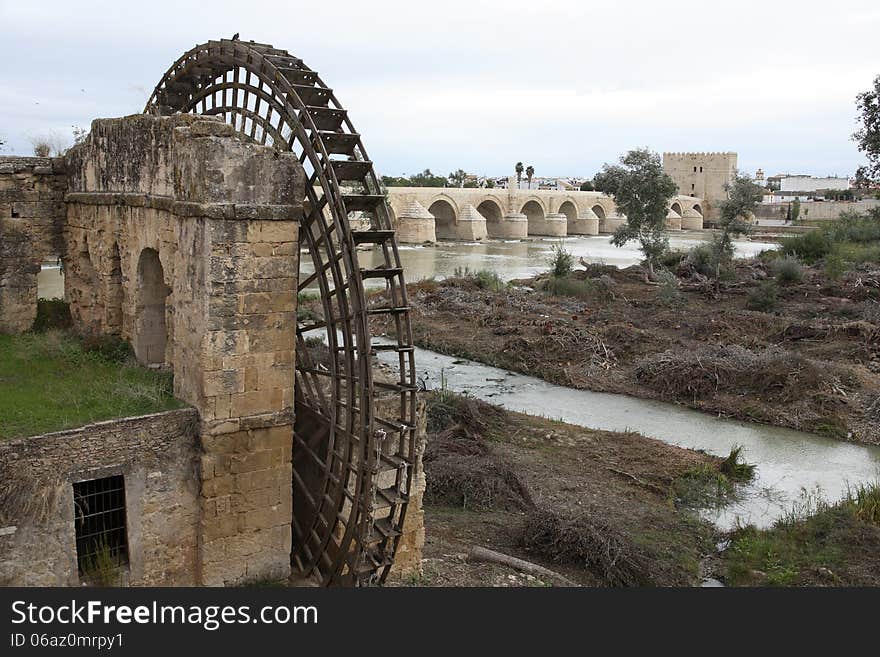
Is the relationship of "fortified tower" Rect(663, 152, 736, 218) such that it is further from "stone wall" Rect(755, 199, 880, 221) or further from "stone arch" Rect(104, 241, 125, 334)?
"stone arch" Rect(104, 241, 125, 334)

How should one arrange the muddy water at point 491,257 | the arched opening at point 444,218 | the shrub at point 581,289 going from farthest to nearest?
the arched opening at point 444,218 → the muddy water at point 491,257 → the shrub at point 581,289

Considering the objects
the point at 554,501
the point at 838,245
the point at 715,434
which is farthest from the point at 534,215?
the point at 554,501

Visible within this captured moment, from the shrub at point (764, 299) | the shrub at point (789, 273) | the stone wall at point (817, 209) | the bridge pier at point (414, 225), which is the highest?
the stone wall at point (817, 209)

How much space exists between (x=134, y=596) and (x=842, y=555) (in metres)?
6.86

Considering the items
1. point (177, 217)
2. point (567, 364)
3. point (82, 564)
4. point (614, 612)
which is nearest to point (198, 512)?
point (82, 564)

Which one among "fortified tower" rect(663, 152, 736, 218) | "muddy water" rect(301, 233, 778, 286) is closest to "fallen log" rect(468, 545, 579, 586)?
"muddy water" rect(301, 233, 778, 286)

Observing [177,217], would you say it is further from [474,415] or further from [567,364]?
[567,364]

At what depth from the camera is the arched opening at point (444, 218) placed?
156 ft

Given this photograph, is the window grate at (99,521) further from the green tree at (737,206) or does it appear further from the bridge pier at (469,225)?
the bridge pier at (469,225)

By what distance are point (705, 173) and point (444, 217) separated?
94.8 ft

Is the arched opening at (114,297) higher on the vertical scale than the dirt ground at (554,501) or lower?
higher

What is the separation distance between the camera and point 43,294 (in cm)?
2173

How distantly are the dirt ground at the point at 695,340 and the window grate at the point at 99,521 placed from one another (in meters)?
10.7

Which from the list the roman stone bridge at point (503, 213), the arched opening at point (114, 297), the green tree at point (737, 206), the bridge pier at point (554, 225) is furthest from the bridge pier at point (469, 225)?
the arched opening at point (114, 297)
